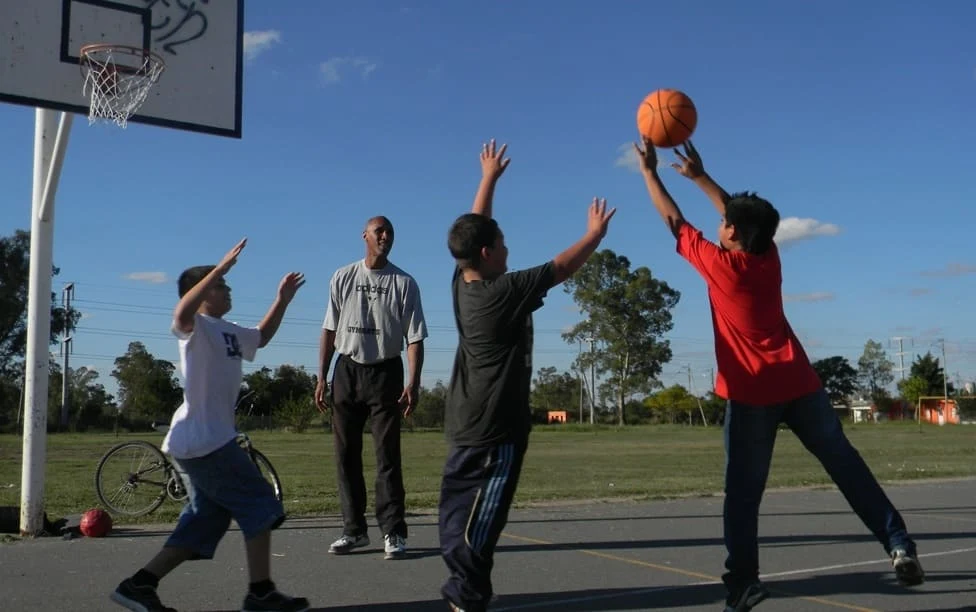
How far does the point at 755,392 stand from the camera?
4.52 m

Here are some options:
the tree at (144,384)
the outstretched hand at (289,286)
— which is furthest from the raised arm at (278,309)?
the tree at (144,384)

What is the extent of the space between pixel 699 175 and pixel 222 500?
2.76 metres

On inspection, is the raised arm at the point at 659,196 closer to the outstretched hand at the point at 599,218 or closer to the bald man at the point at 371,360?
the outstretched hand at the point at 599,218

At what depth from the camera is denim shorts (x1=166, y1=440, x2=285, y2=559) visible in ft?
14.6

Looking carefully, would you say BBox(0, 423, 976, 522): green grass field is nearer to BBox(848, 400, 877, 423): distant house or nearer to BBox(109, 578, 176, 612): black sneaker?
BBox(109, 578, 176, 612): black sneaker

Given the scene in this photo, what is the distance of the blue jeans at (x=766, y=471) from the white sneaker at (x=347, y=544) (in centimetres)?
269

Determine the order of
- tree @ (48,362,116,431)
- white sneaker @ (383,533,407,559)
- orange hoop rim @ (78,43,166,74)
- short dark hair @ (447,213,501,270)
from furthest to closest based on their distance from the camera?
tree @ (48,362,116,431) → orange hoop rim @ (78,43,166,74) → white sneaker @ (383,533,407,559) → short dark hair @ (447,213,501,270)

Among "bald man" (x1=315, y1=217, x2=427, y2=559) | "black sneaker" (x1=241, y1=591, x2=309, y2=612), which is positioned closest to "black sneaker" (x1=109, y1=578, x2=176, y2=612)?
"black sneaker" (x1=241, y1=591, x2=309, y2=612)

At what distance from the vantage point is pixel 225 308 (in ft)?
15.7

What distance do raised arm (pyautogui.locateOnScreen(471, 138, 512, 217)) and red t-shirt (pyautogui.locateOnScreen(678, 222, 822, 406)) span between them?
38.9 inches

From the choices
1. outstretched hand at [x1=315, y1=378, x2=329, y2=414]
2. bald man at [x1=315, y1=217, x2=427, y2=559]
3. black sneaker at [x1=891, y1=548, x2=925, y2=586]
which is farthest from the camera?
outstretched hand at [x1=315, y1=378, x2=329, y2=414]

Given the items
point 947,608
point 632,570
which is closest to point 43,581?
point 632,570

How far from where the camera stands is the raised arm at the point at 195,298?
→ 14.4ft

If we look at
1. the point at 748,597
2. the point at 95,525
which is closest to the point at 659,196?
the point at 748,597
